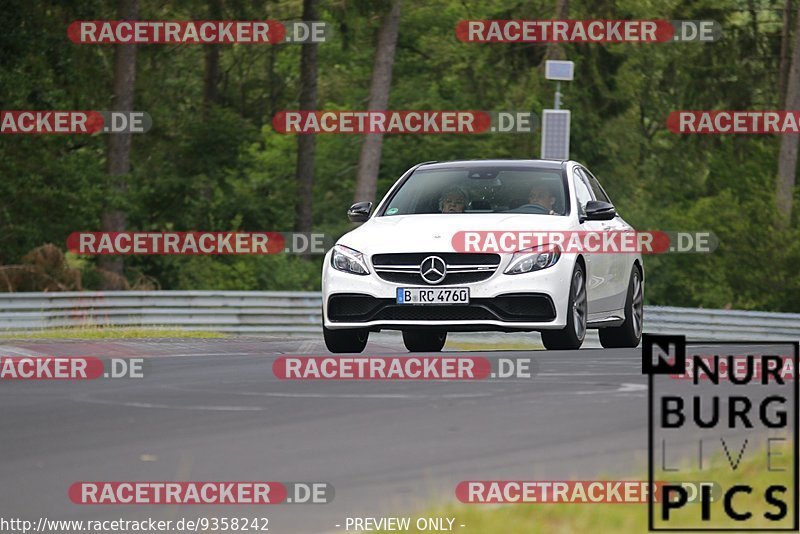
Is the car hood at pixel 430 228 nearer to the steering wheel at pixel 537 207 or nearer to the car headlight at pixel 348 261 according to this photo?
the car headlight at pixel 348 261

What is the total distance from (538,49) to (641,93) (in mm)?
11873

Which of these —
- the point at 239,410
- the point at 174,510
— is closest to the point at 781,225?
the point at 239,410

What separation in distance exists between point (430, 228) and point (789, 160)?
1559 inches

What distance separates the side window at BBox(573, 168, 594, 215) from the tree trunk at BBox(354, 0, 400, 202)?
32.4 m

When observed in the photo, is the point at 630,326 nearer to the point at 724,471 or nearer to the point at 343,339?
the point at 724,471

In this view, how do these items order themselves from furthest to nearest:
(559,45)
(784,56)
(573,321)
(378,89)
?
(784,56) → (559,45) → (378,89) → (573,321)

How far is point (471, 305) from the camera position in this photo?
12.7 meters

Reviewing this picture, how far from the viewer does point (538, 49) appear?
2130 inches

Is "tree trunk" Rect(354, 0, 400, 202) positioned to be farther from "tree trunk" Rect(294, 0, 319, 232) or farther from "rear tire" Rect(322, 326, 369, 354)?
"rear tire" Rect(322, 326, 369, 354)

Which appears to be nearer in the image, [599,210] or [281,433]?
[599,210]

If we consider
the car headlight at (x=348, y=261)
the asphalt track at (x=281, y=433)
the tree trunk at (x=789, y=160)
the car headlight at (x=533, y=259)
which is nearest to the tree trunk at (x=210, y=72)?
the tree trunk at (x=789, y=160)

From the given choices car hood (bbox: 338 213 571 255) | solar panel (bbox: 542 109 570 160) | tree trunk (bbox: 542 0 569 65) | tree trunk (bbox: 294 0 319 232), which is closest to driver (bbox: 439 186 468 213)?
car hood (bbox: 338 213 571 255)

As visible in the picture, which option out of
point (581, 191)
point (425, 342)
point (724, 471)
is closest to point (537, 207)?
point (581, 191)

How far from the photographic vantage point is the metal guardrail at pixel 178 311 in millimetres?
29984
